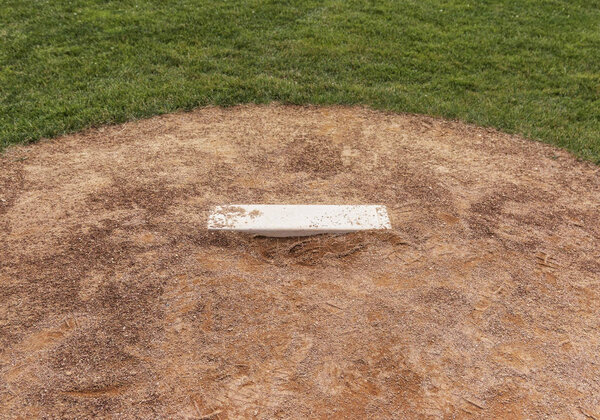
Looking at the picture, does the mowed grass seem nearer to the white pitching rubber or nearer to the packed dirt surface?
the packed dirt surface

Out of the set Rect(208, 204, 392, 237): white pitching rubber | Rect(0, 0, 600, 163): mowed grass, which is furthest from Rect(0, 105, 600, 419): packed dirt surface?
Rect(0, 0, 600, 163): mowed grass

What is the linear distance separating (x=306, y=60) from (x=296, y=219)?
355 centimetres

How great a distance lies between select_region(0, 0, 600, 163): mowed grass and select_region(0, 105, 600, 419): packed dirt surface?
2.13 feet

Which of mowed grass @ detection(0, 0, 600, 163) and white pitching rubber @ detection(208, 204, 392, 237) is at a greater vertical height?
mowed grass @ detection(0, 0, 600, 163)

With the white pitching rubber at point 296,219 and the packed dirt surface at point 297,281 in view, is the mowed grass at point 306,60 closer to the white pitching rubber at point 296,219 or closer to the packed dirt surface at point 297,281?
the packed dirt surface at point 297,281

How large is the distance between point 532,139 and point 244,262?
12.0 ft

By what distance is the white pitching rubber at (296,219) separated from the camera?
447 centimetres

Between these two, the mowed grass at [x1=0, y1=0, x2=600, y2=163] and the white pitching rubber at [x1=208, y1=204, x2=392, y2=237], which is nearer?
the white pitching rubber at [x1=208, y1=204, x2=392, y2=237]

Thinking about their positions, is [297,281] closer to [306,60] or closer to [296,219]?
[296,219]

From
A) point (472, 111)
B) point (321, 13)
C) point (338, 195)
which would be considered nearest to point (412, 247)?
point (338, 195)

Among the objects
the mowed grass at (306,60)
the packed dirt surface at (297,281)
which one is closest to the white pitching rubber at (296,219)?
the packed dirt surface at (297,281)

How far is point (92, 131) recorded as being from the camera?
591cm

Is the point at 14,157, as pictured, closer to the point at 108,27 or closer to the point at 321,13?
the point at 108,27

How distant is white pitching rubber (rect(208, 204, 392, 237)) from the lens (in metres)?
4.47
